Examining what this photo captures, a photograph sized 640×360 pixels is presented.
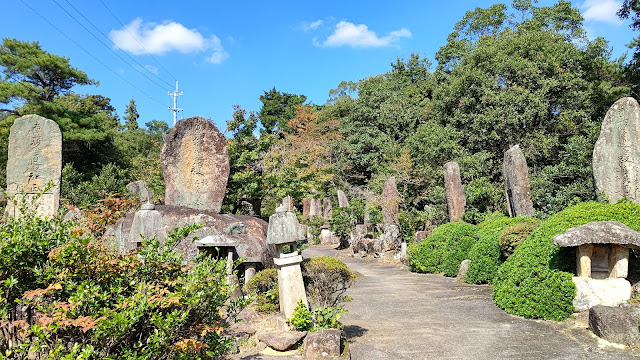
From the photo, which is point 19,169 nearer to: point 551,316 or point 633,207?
point 551,316

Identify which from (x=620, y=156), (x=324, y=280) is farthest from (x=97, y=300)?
(x=620, y=156)

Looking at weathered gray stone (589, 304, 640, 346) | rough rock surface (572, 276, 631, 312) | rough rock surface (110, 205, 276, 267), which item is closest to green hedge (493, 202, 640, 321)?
rough rock surface (572, 276, 631, 312)

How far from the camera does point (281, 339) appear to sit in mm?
5656

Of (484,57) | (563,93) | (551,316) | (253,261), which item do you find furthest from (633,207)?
(484,57)

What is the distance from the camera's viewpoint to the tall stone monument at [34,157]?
991 cm

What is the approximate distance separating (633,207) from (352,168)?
23232 mm

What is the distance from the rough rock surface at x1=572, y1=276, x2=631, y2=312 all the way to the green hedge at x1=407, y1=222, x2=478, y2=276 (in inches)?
219

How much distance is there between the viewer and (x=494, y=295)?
8492 millimetres

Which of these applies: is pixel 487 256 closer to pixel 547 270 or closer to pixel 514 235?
pixel 514 235

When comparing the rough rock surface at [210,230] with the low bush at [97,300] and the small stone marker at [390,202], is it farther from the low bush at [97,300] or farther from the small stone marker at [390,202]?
the small stone marker at [390,202]

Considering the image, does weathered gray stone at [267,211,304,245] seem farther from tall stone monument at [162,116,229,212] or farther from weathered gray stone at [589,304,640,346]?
tall stone monument at [162,116,229,212]

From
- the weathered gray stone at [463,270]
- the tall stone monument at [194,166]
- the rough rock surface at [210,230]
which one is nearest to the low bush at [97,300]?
the rough rock surface at [210,230]

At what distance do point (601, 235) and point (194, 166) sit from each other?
30.0 ft

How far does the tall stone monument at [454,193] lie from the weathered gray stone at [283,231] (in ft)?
37.4
